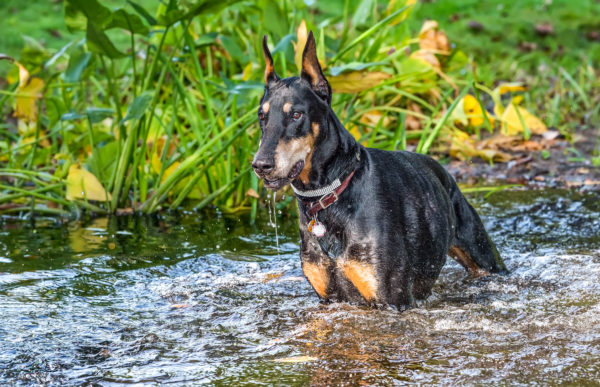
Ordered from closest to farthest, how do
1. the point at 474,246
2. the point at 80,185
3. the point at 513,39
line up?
the point at 474,246
the point at 80,185
the point at 513,39

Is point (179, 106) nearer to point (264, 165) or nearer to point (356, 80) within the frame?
point (356, 80)

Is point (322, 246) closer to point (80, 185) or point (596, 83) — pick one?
point (80, 185)

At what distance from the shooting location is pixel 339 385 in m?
2.78

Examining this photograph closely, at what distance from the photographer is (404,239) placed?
340 centimetres

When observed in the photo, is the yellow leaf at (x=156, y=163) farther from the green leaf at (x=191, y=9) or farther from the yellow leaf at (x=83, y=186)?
the green leaf at (x=191, y=9)

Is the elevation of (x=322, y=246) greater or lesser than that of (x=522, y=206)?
greater

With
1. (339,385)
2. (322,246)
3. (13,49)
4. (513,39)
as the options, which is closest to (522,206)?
(322,246)

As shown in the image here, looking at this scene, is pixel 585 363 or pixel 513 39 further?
pixel 513 39

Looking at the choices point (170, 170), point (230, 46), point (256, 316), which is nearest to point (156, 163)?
point (170, 170)

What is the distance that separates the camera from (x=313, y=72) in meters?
3.28

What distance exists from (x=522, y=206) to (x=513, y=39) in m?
5.35

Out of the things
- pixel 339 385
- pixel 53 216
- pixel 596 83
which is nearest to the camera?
pixel 339 385

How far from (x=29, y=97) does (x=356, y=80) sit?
7.34 feet

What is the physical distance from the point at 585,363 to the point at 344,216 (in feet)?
3.62
